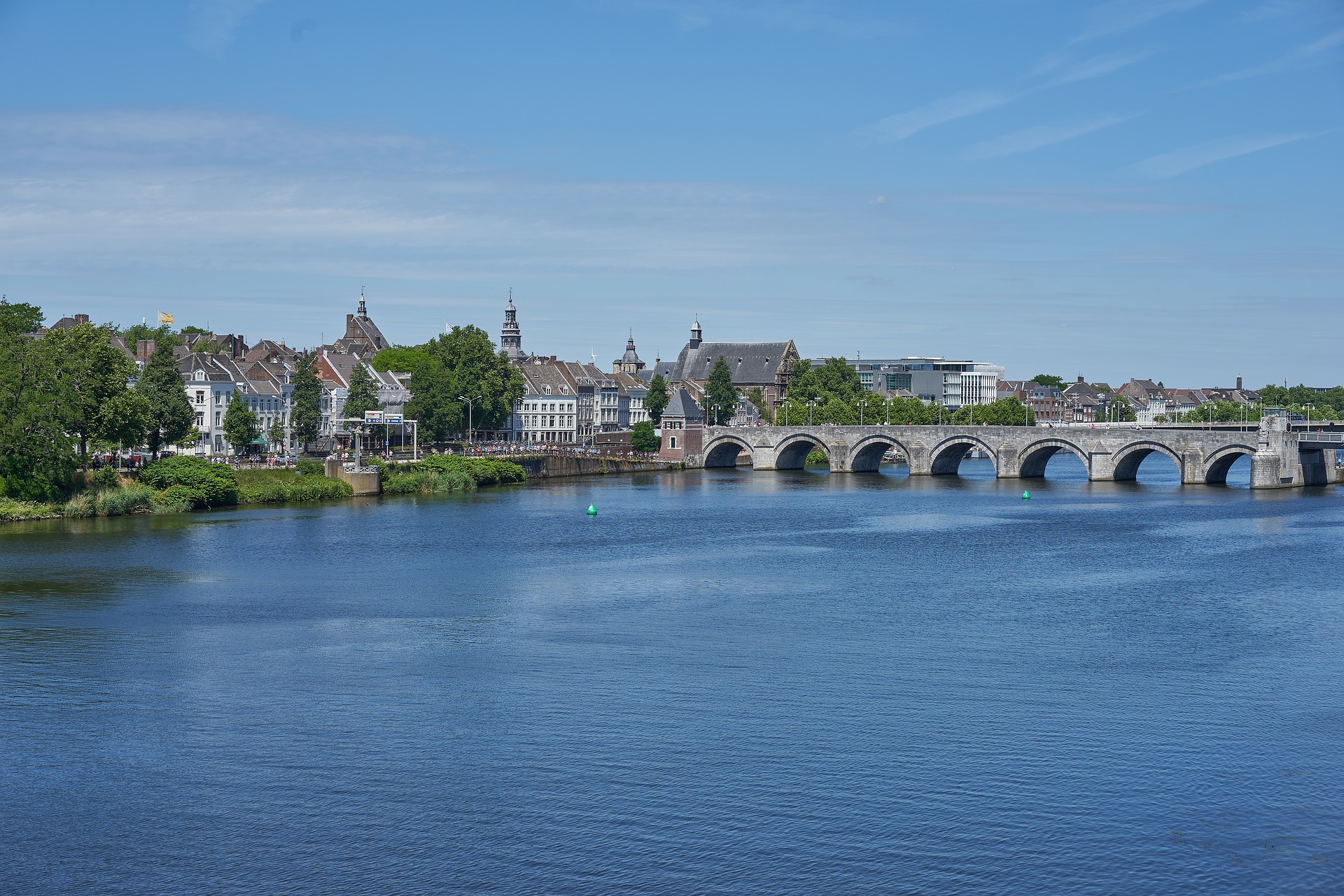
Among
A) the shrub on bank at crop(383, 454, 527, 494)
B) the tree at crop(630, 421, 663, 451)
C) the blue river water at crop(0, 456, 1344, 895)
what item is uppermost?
the tree at crop(630, 421, 663, 451)

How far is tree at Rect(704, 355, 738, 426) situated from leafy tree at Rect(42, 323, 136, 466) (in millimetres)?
95232

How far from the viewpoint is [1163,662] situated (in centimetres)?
3988

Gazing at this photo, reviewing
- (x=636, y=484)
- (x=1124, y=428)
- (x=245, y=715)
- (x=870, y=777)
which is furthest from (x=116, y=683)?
(x=1124, y=428)

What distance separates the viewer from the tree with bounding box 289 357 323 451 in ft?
379

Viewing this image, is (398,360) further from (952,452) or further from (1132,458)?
(1132,458)

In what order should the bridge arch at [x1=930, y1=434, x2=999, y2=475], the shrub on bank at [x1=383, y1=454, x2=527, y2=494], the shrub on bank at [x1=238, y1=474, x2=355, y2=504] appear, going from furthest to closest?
the bridge arch at [x1=930, y1=434, x2=999, y2=475], the shrub on bank at [x1=383, y1=454, x2=527, y2=494], the shrub on bank at [x1=238, y1=474, x2=355, y2=504]

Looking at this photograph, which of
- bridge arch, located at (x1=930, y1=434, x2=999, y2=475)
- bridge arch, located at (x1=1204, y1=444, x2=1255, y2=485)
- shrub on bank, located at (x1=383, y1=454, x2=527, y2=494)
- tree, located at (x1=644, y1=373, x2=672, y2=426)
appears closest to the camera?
shrub on bank, located at (x1=383, y1=454, x2=527, y2=494)

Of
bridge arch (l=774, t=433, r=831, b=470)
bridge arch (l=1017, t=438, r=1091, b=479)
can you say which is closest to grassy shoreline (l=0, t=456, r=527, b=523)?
bridge arch (l=774, t=433, r=831, b=470)

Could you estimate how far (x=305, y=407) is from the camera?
380ft

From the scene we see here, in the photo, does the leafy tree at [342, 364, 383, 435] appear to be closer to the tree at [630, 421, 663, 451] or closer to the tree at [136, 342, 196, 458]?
the tree at [136, 342, 196, 458]

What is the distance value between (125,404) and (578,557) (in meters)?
31.9

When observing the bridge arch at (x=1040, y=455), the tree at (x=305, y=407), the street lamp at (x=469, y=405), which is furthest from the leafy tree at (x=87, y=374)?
the bridge arch at (x=1040, y=455)

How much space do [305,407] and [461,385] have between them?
883 inches

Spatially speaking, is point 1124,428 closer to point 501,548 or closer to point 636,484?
point 636,484
